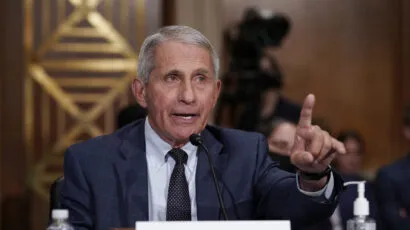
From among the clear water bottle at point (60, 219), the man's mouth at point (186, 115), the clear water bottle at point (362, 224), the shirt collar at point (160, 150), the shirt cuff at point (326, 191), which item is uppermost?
the man's mouth at point (186, 115)

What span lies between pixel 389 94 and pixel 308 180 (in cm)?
456

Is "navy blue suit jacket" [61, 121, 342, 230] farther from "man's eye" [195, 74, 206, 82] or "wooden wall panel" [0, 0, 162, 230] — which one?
"wooden wall panel" [0, 0, 162, 230]

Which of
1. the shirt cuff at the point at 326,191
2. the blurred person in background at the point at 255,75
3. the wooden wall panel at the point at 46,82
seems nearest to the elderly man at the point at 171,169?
the shirt cuff at the point at 326,191

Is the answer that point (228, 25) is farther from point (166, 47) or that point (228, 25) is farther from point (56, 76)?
point (166, 47)

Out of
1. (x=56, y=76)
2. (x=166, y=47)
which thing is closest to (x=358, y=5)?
(x=56, y=76)

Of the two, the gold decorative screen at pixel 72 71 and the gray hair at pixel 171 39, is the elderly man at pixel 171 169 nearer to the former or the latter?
the gray hair at pixel 171 39

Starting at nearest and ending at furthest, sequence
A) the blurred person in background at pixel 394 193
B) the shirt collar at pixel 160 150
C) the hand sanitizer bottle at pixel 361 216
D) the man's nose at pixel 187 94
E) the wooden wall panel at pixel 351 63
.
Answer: the hand sanitizer bottle at pixel 361 216
the man's nose at pixel 187 94
the shirt collar at pixel 160 150
the blurred person in background at pixel 394 193
the wooden wall panel at pixel 351 63

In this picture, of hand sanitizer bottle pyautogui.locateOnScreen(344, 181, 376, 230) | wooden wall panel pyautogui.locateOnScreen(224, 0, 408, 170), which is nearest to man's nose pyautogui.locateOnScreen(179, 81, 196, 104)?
hand sanitizer bottle pyautogui.locateOnScreen(344, 181, 376, 230)

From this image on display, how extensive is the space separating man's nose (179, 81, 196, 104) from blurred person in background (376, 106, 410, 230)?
2.60 metres

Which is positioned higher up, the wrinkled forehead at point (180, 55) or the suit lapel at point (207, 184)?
the wrinkled forehead at point (180, 55)

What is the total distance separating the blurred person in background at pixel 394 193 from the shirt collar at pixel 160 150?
2413 mm

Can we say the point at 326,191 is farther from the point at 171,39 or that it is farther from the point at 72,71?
the point at 72,71

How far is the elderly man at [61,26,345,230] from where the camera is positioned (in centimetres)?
277

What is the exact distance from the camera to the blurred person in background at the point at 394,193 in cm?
512
